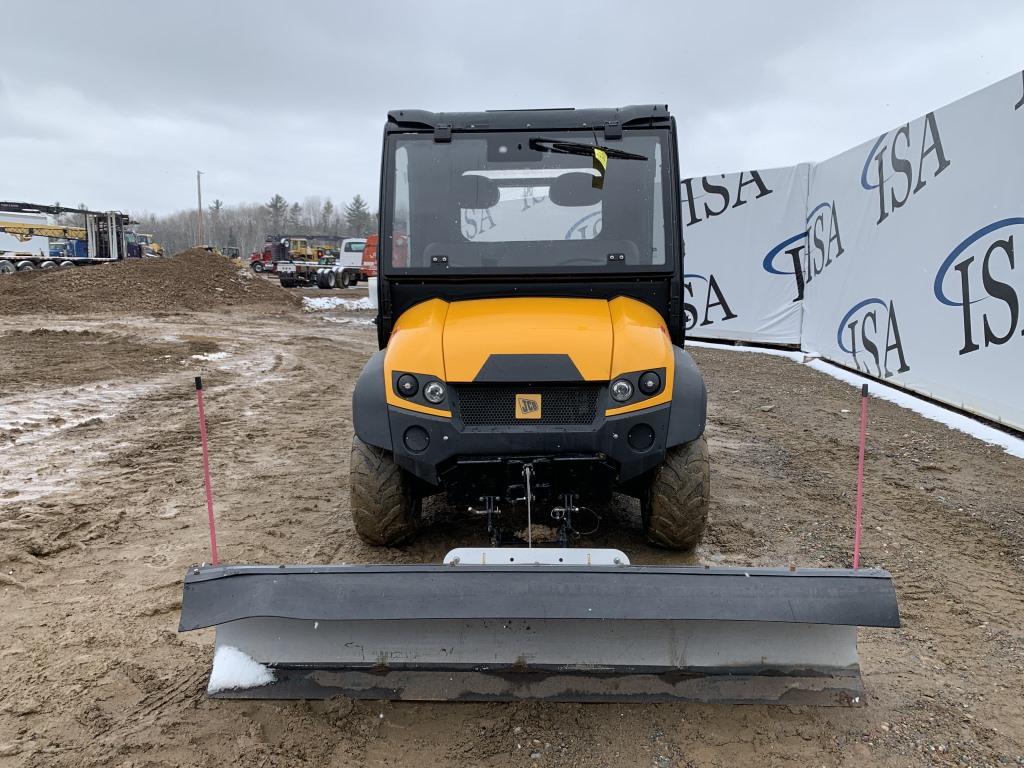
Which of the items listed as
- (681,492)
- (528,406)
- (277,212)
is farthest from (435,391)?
(277,212)

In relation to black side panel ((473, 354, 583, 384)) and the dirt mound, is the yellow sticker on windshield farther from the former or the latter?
the dirt mound

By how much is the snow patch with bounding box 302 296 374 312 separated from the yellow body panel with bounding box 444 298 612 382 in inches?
815

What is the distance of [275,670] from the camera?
282cm

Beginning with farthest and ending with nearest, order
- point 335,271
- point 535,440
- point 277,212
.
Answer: point 277,212 < point 335,271 < point 535,440

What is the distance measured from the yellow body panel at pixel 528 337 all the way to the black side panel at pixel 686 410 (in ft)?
1.25

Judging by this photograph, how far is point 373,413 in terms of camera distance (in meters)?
3.56

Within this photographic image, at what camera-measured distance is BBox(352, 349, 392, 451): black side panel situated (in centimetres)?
355

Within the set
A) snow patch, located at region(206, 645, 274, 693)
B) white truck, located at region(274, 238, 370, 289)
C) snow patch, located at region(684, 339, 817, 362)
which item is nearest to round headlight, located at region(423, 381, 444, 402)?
snow patch, located at region(206, 645, 274, 693)

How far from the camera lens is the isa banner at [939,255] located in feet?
23.0

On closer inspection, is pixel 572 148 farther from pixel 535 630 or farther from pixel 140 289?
pixel 140 289

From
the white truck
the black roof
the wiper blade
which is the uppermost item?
the white truck

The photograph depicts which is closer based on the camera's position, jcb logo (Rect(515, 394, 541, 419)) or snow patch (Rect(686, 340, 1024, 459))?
jcb logo (Rect(515, 394, 541, 419))

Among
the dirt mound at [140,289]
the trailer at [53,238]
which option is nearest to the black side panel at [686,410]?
the dirt mound at [140,289]

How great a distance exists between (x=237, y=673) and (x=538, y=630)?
1157mm
